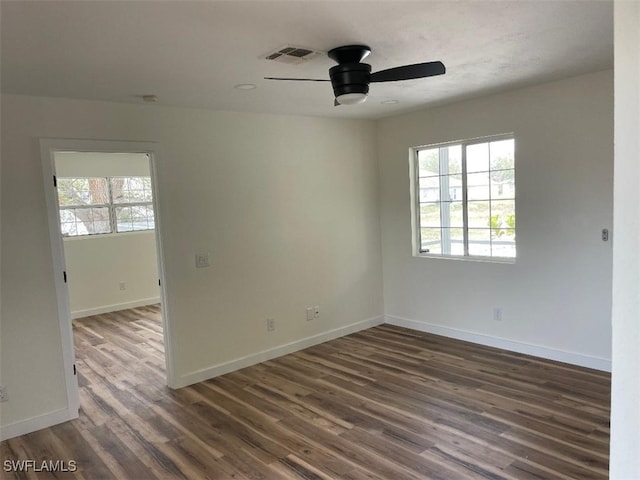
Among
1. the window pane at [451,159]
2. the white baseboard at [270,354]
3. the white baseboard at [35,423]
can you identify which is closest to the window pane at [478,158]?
the window pane at [451,159]

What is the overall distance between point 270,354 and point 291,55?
3.07m

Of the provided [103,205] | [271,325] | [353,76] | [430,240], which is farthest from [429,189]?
[103,205]

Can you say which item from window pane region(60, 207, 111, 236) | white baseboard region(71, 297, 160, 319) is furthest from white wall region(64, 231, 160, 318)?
window pane region(60, 207, 111, 236)

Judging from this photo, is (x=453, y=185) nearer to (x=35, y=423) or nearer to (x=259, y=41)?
(x=259, y=41)

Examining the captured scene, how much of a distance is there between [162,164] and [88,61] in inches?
53.9

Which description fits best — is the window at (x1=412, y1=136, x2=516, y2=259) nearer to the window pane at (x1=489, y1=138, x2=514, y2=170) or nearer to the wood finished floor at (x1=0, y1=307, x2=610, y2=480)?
the window pane at (x1=489, y1=138, x2=514, y2=170)

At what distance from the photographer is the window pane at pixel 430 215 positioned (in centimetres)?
520

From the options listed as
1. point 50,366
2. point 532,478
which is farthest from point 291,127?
point 532,478

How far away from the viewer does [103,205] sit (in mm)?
7086

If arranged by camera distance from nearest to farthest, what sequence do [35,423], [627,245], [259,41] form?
[627,245]
[259,41]
[35,423]

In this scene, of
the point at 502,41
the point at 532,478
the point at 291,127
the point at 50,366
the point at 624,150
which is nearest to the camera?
the point at 624,150

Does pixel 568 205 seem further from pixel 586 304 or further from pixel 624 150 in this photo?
pixel 624 150

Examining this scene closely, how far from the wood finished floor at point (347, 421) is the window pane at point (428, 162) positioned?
1.92m

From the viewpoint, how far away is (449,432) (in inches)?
121
